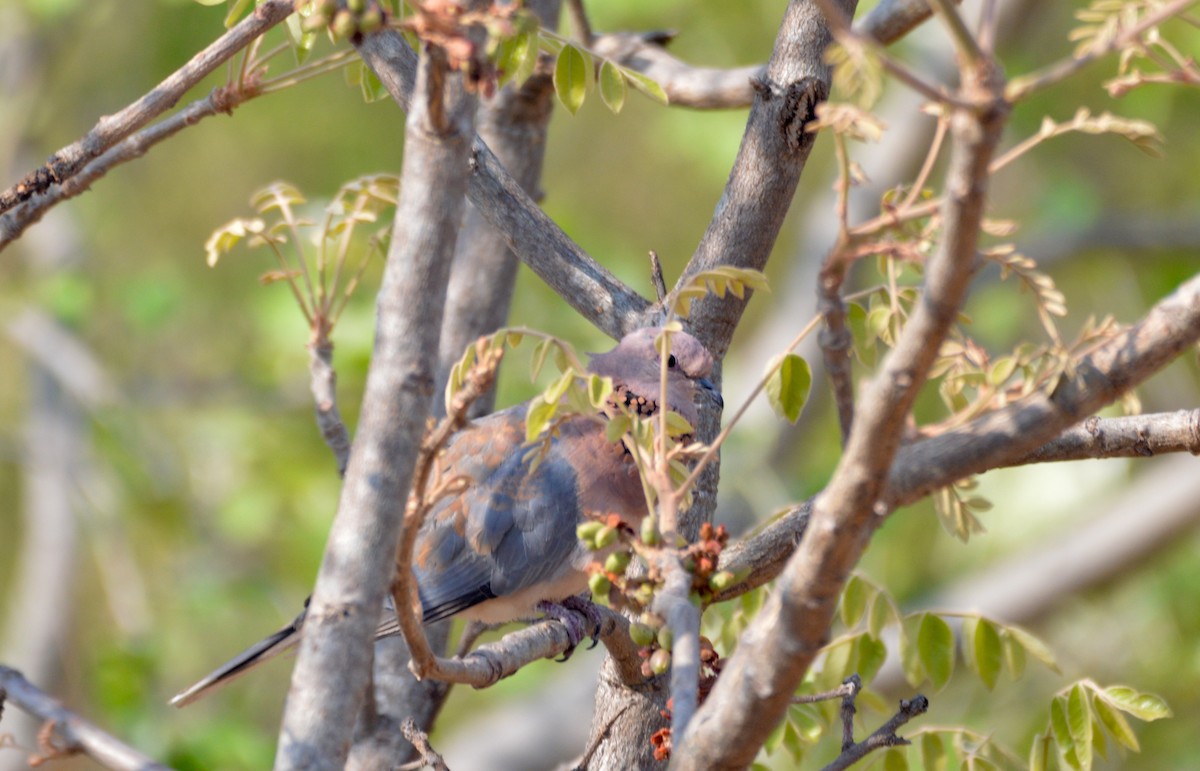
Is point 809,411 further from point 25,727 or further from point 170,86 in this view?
point 170,86

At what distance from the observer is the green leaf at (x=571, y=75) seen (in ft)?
6.07

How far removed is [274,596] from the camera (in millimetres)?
5578

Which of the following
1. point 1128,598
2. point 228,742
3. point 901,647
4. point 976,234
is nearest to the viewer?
point 976,234

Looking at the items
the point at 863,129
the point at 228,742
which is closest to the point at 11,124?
the point at 228,742

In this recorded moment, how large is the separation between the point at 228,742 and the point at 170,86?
2.83m

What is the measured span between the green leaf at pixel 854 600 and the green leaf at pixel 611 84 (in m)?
0.88

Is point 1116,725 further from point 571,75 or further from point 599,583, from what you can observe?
point 571,75

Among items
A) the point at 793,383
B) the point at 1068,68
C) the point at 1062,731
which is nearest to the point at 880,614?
the point at 1062,731

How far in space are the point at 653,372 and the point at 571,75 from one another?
2.16 ft

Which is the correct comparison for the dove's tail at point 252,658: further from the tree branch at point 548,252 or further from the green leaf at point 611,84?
the green leaf at point 611,84

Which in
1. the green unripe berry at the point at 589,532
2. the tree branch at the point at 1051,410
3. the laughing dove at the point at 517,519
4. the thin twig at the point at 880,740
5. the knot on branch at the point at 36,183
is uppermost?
the knot on branch at the point at 36,183

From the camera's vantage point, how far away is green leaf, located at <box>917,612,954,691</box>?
6.43 ft

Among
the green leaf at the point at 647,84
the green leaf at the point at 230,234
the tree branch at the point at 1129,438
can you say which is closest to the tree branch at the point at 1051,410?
the tree branch at the point at 1129,438

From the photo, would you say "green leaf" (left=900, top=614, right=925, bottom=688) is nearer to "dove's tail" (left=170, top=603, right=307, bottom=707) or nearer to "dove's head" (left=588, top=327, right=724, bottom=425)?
"dove's head" (left=588, top=327, right=724, bottom=425)
